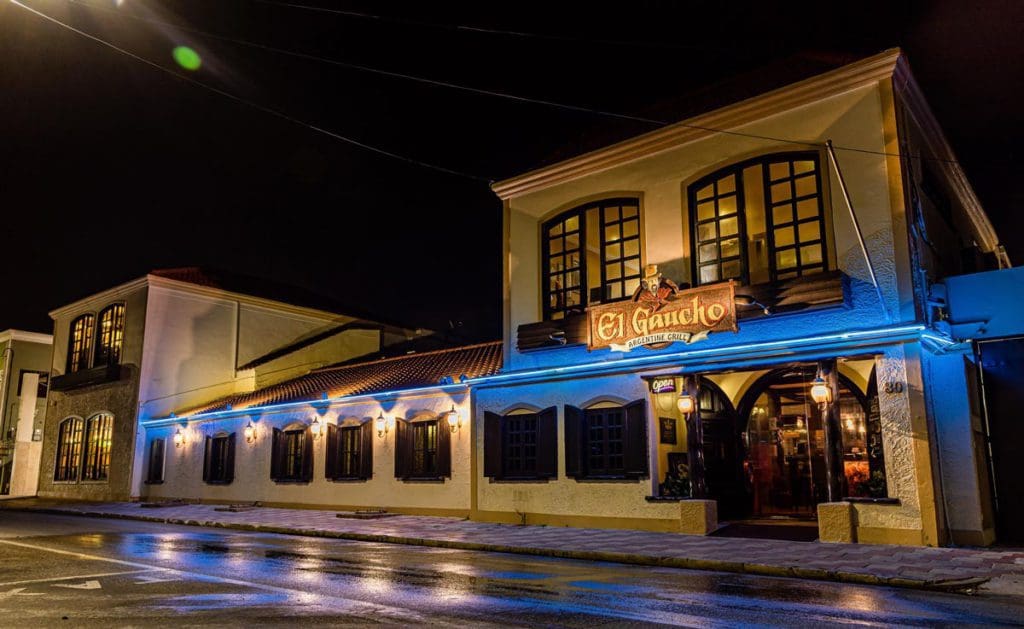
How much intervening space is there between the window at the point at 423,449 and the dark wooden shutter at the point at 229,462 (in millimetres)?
8302

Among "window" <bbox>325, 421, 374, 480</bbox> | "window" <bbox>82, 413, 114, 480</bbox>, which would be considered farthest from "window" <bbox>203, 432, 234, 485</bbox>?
"window" <bbox>82, 413, 114, 480</bbox>

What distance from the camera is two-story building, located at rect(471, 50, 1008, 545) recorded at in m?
12.2

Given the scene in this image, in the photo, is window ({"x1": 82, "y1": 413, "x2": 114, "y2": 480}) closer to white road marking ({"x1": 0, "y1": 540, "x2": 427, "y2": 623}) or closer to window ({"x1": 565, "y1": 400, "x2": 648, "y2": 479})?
window ({"x1": 565, "y1": 400, "x2": 648, "y2": 479})

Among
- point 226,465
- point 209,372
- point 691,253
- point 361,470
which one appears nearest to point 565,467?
point 691,253

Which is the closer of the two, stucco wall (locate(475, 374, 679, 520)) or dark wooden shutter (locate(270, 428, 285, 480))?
stucco wall (locate(475, 374, 679, 520))

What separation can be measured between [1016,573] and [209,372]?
2797 centimetres

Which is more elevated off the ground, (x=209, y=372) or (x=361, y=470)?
(x=209, y=372)

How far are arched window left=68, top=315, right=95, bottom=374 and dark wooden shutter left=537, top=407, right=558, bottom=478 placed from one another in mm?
24135

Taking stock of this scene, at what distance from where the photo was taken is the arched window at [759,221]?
13.7 m

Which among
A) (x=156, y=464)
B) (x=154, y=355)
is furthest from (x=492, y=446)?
(x=154, y=355)

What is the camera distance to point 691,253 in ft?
49.0

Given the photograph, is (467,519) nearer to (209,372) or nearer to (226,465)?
(226,465)

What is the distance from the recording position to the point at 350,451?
69.9 feet

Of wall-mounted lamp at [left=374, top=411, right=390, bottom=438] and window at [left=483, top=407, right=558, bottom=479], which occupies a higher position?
wall-mounted lamp at [left=374, top=411, right=390, bottom=438]
